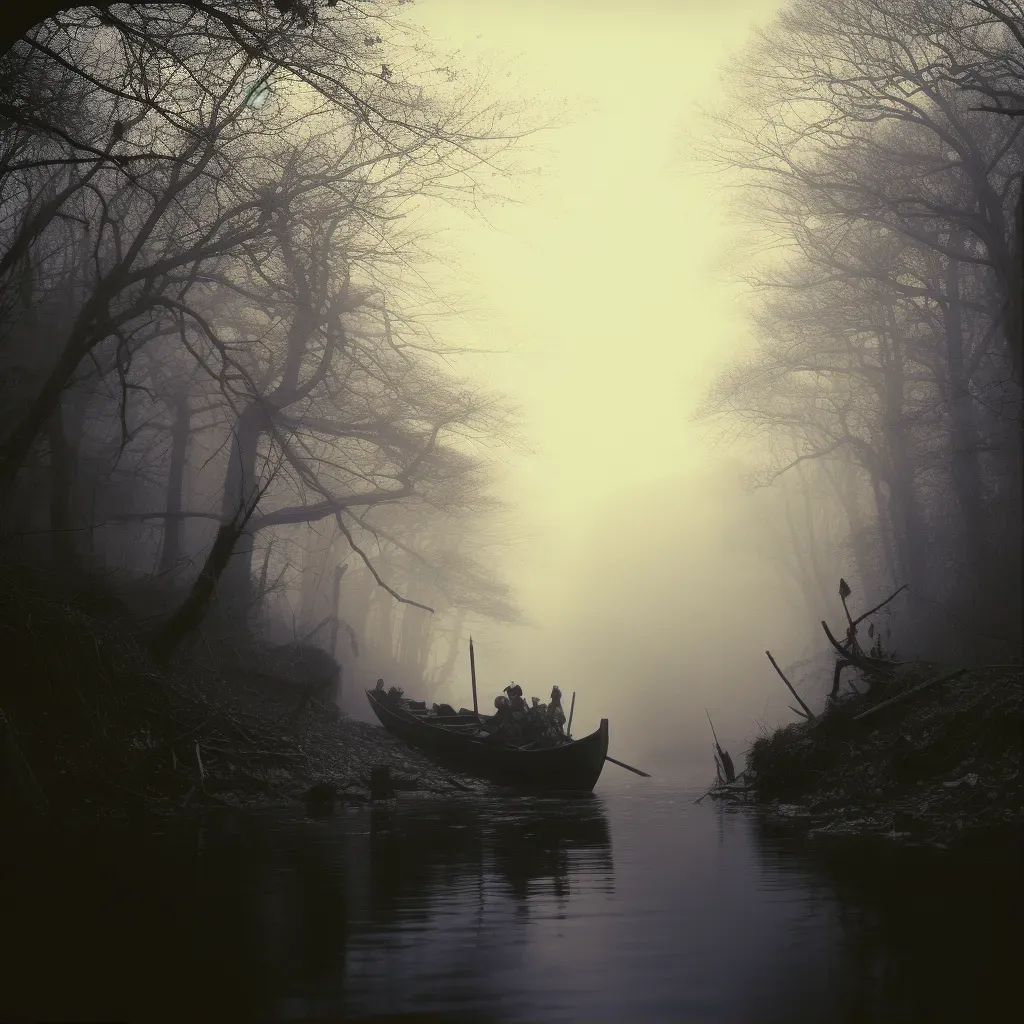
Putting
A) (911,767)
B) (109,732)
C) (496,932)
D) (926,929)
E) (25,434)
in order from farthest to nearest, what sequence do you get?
(25,434) → (109,732) → (911,767) → (496,932) → (926,929)

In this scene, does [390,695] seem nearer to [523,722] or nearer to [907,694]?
[523,722]

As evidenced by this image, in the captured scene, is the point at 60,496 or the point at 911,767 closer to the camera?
the point at 911,767

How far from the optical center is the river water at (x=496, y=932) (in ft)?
15.0

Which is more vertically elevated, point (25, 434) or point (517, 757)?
point (25, 434)

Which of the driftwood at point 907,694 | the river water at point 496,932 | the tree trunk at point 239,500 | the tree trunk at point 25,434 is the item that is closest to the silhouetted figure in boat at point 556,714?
the tree trunk at point 239,500

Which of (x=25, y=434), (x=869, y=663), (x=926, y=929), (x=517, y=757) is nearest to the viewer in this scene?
(x=926, y=929)

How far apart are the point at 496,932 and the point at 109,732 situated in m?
7.52

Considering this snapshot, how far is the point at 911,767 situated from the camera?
39.6 ft

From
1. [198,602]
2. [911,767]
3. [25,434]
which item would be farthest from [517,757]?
[25,434]

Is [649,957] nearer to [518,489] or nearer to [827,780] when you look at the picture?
[827,780]

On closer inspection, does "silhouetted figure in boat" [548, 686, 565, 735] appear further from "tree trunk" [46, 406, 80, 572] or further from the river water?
the river water

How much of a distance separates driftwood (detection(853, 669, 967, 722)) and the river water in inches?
154

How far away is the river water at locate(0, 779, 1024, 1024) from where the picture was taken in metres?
4.56

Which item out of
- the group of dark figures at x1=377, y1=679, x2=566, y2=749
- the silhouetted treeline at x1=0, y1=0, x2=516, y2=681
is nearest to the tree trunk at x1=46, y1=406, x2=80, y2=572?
the silhouetted treeline at x1=0, y1=0, x2=516, y2=681
